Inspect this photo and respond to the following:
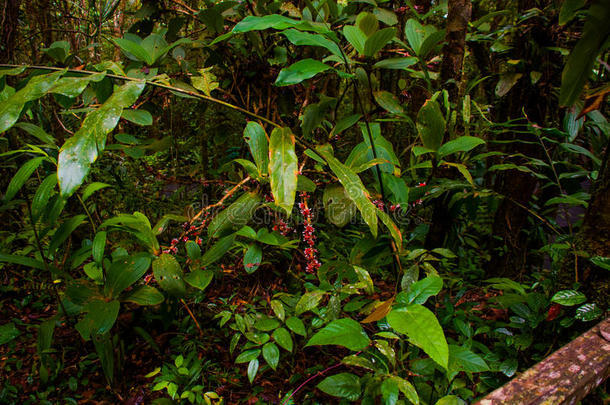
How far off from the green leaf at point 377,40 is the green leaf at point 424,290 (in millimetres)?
616

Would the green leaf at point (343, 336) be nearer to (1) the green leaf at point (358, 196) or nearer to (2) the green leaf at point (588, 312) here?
(1) the green leaf at point (358, 196)

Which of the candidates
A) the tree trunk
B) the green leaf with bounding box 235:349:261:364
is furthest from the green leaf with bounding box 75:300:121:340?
the tree trunk

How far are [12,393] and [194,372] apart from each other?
0.76 m

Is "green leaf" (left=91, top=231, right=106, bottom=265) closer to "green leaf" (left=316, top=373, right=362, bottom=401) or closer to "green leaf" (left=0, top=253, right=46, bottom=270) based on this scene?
"green leaf" (left=0, top=253, right=46, bottom=270)

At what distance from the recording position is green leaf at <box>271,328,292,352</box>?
1.15m

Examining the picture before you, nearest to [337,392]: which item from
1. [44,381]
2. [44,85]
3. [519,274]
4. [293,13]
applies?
[44,85]

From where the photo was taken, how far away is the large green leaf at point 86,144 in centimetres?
57

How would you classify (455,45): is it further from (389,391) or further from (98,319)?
(98,319)

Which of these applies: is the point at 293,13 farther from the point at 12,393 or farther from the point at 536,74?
the point at 12,393

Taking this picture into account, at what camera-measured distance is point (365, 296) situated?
1.65 m

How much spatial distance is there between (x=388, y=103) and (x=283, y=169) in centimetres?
75

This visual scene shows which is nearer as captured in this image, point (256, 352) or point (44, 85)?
point (44, 85)

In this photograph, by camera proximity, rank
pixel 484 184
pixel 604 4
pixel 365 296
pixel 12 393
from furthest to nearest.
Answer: pixel 484 184
pixel 365 296
pixel 12 393
pixel 604 4

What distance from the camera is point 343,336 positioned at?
707 mm
